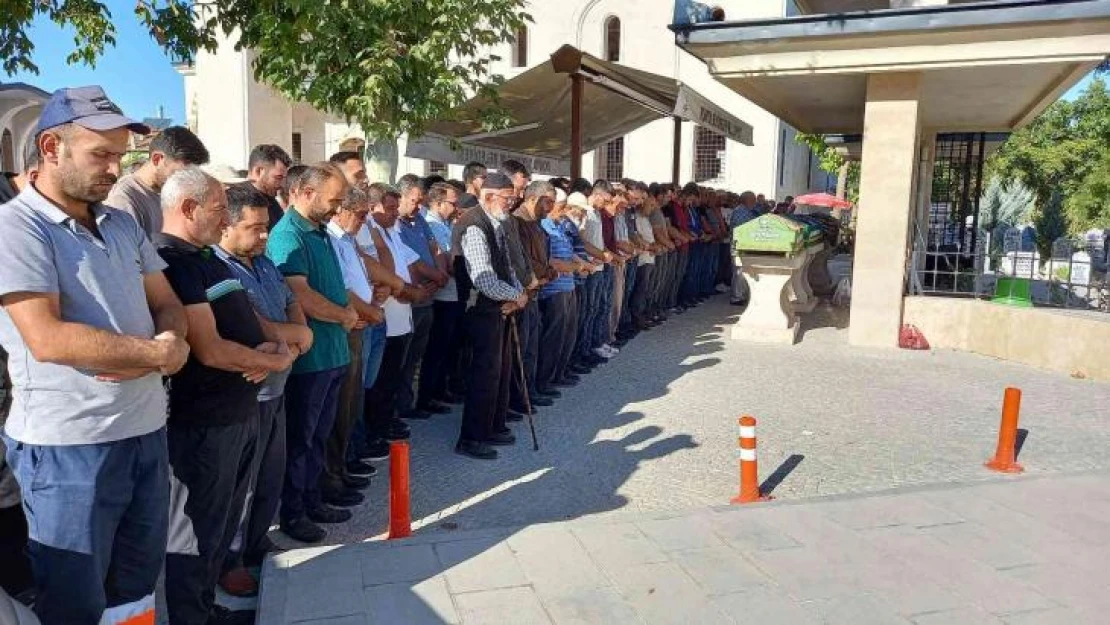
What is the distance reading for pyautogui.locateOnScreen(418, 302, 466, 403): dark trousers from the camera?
6.78 m

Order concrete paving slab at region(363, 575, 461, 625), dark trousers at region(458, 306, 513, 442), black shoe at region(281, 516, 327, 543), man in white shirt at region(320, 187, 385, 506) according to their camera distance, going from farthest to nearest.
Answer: dark trousers at region(458, 306, 513, 442)
man in white shirt at region(320, 187, 385, 506)
black shoe at region(281, 516, 327, 543)
concrete paving slab at region(363, 575, 461, 625)

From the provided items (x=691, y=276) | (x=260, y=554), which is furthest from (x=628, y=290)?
(x=260, y=554)

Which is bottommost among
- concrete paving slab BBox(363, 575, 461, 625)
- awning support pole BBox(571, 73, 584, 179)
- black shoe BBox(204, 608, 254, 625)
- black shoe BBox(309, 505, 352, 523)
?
black shoe BBox(204, 608, 254, 625)

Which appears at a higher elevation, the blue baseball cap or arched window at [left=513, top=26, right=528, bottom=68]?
arched window at [left=513, top=26, right=528, bottom=68]

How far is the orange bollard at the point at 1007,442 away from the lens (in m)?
5.50

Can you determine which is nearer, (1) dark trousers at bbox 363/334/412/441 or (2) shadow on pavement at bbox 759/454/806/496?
(2) shadow on pavement at bbox 759/454/806/496

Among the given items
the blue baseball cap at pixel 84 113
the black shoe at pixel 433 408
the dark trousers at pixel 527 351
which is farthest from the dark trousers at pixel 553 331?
the blue baseball cap at pixel 84 113

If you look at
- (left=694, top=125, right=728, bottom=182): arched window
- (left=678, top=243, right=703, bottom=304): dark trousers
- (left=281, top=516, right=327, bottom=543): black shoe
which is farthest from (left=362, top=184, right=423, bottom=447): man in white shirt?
(left=694, top=125, right=728, bottom=182): arched window

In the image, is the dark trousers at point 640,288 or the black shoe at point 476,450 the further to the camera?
the dark trousers at point 640,288

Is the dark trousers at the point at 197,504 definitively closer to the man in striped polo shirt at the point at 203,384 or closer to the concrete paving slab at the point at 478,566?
the man in striped polo shirt at the point at 203,384

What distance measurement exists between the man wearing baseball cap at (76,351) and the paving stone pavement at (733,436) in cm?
178

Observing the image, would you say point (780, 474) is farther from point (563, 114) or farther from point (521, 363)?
point (563, 114)

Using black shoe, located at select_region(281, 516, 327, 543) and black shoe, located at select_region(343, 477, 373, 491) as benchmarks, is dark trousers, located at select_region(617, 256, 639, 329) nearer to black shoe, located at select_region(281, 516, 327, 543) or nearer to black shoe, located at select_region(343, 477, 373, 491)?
black shoe, located at select_region(343, 477, 373, 491)

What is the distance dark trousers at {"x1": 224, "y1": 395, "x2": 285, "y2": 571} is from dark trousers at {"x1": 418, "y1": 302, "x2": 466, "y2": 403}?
2954 mm
